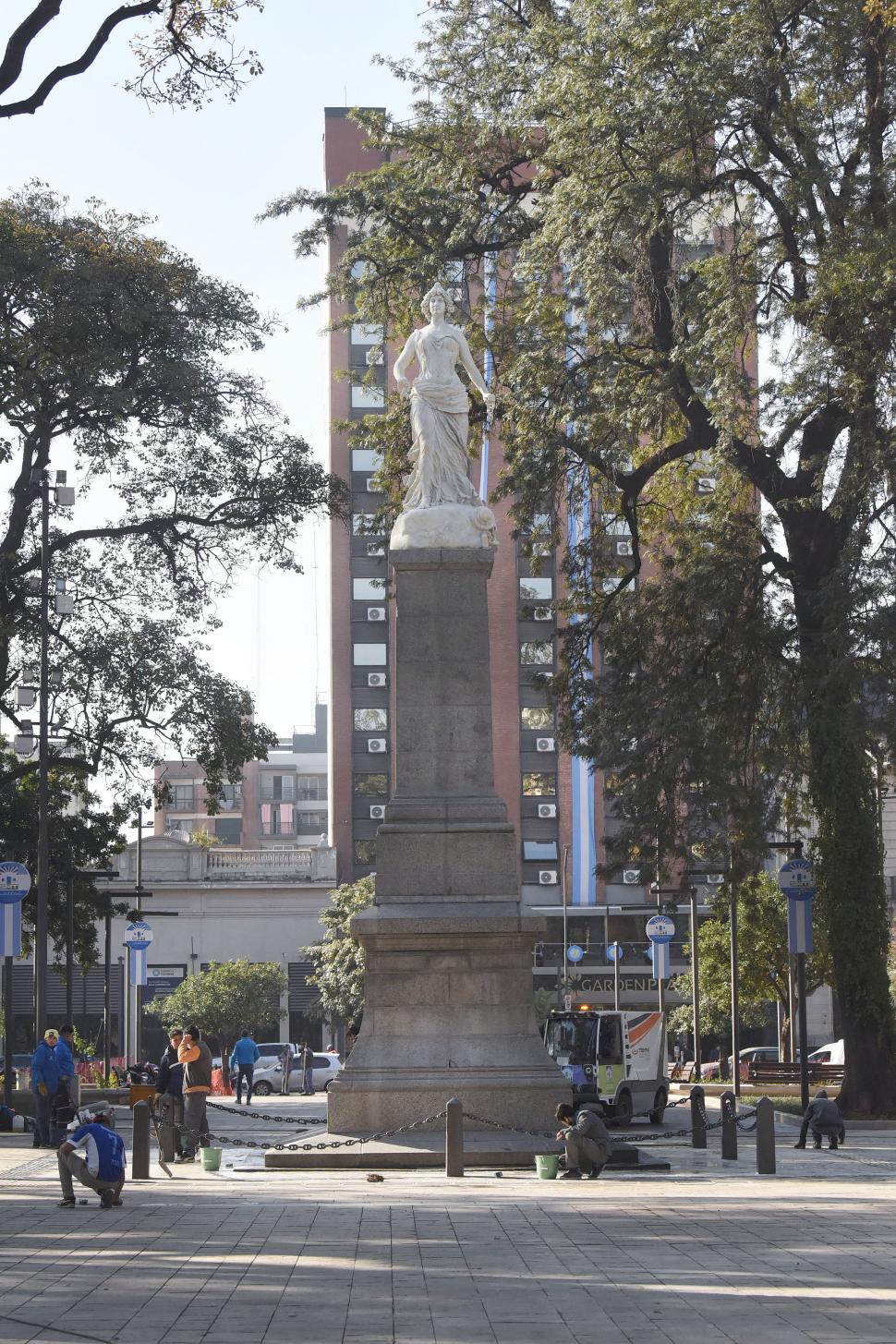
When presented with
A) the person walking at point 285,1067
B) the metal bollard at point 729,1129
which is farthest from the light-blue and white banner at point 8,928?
the person walking at point 285,1067

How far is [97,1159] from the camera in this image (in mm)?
15398

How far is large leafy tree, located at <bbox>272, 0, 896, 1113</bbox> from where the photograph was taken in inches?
981

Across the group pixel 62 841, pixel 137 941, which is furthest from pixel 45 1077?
pixel 137 941

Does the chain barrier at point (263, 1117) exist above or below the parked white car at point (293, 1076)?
above

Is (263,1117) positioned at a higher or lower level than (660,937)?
lower

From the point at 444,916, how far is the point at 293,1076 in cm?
3706

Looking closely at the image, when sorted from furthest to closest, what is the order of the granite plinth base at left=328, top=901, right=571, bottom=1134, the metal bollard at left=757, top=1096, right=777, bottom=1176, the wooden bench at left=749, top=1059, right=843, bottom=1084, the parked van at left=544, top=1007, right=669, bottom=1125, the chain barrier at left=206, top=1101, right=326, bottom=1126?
the wooden bench at left=749, top=1059, right=843, bottom=1084 → the parked van at left=544, top=1007, right=669, bottom=1125 → the chain barrier at left=206, top=1101, right=326, bottom=1126 → the granite plinth base at left=328, top=901, right=571, bottom=1134 → the metal bollard at left=757, top=1096, right=777, bottom=1176

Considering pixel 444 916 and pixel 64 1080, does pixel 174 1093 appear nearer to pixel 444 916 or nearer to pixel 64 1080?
pixel 64 1080

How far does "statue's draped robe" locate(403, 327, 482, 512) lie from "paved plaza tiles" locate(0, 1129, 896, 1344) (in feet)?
27.5

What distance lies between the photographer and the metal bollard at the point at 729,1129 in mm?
20062

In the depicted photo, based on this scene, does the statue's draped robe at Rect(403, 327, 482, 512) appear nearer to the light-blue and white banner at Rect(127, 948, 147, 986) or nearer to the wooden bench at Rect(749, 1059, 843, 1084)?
the light-blue and white banner at Rect(127, 948, 147, 986)

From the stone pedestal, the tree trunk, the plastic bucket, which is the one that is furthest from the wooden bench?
the plastic bucket

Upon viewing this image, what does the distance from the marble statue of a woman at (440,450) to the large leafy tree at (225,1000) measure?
45.6 meters

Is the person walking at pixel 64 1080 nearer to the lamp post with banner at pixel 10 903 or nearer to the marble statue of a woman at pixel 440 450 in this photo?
the lamp post with banner at pixel 10 903
